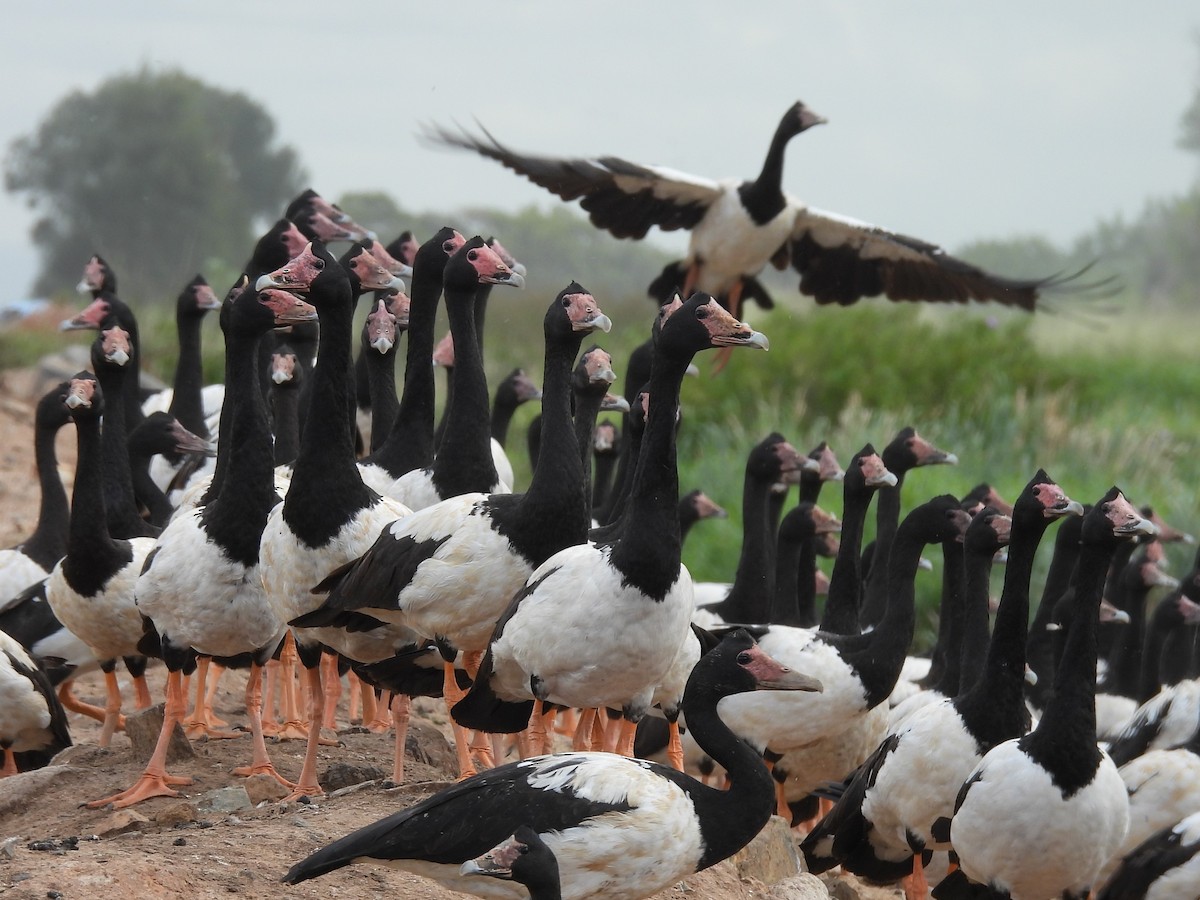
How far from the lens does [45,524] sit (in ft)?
30.1

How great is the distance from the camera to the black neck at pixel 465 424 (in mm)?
7430

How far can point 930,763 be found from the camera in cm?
715

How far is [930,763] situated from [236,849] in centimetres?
293

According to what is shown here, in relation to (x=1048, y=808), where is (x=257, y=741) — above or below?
below

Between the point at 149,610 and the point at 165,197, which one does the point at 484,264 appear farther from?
the point at 165,197

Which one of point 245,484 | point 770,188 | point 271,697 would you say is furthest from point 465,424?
point 770,188

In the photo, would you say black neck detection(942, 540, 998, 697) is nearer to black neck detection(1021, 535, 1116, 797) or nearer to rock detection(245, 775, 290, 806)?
black neck detection(1021, 535, 1116, 797)

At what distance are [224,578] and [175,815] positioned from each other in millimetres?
1019

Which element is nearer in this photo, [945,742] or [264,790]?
[264,790]

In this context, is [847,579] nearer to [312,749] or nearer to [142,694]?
[312,749]

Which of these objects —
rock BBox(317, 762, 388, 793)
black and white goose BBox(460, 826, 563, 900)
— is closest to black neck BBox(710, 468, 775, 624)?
rock BBox(317, 762, 388, 793)

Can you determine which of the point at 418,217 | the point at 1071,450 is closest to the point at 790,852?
the point at 1071,450

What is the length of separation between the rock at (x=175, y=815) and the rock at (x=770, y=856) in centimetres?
210

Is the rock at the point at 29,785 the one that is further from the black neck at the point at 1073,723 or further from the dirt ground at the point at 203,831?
the black neck at the point at 1073,723
